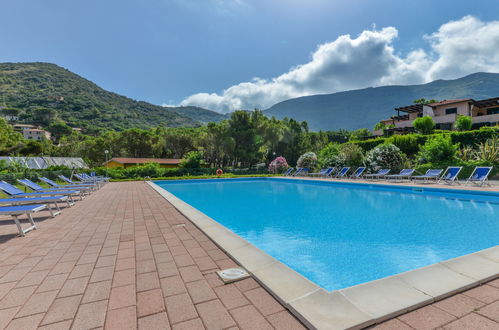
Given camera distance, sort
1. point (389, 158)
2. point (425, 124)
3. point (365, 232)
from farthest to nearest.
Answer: point (425, 124)
point (389, 158)
point (365, 232)

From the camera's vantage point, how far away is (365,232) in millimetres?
5328

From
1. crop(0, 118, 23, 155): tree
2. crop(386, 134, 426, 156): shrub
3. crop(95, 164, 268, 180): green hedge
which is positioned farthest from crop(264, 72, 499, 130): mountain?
crop(386, 134, 426, 156): shrub

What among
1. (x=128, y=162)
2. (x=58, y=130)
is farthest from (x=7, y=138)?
(x=58, y=130)

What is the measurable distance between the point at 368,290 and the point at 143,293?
1949 millimetres

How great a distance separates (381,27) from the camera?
17781 mm

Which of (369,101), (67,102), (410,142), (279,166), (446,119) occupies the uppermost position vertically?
(369,101)

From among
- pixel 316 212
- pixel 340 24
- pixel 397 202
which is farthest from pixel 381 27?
pixel 316 212

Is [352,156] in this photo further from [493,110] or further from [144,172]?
[493,110]

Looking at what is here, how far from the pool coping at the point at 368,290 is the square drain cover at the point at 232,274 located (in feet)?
0.24

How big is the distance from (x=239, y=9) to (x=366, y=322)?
14850 mm

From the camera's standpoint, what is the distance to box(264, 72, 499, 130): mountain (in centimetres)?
14175

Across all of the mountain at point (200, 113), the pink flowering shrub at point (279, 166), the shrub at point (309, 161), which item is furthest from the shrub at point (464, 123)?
the mountain at point (200, 113)

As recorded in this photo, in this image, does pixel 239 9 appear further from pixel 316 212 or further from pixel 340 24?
pixel 316 212

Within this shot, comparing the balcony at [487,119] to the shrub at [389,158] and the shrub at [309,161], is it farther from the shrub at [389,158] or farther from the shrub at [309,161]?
the shrub at [309,161]
